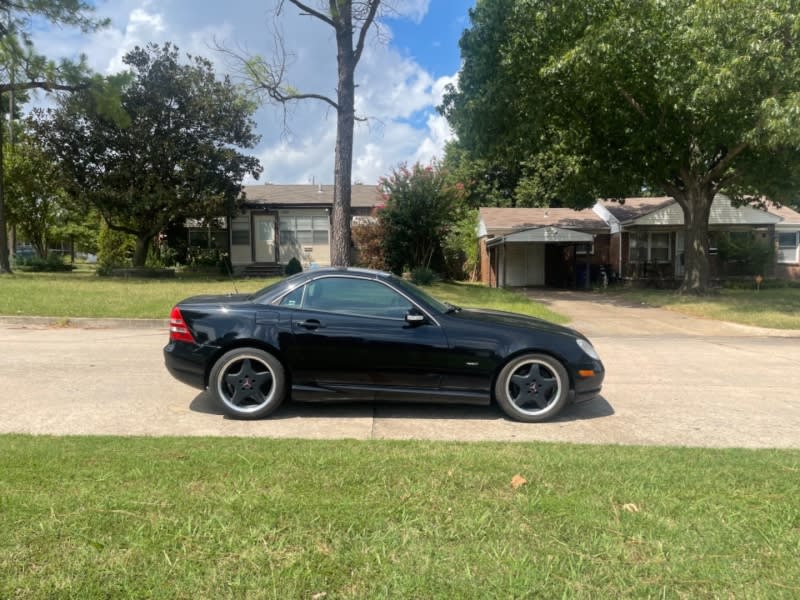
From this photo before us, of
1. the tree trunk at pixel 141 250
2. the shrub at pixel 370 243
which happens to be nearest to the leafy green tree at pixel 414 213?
the shrub at pixel 370 243

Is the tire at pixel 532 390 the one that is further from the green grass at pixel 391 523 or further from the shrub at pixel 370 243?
the shrub at pixel 370 243

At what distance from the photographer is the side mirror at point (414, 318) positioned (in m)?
5.24

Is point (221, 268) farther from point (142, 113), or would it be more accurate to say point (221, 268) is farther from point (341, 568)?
point (341, 568)

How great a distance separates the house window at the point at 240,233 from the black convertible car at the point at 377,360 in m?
25.4

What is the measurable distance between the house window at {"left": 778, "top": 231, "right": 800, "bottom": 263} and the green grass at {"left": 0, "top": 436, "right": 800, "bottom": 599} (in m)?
27.0

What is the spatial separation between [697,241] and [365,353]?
1704 cm

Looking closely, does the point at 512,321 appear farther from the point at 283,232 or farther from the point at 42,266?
the point at 42,266

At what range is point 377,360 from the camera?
5.20 m

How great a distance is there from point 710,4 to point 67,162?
23.8 metres

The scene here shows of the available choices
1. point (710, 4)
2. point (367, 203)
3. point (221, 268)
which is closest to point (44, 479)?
point (710, 4)

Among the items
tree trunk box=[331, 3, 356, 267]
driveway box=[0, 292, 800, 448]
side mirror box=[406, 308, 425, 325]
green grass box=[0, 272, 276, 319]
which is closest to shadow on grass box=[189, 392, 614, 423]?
driveway box=[0, 292, 800, 448]

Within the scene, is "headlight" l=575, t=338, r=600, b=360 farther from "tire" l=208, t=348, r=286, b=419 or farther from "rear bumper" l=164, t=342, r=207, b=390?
"rear bumper" l=164, t=342, r=207, b=390

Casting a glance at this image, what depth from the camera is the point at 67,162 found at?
76.7 feet

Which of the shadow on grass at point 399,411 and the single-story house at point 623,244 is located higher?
the single-story house at point 623,244
